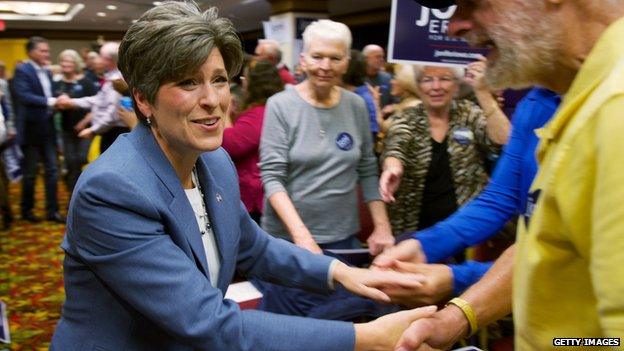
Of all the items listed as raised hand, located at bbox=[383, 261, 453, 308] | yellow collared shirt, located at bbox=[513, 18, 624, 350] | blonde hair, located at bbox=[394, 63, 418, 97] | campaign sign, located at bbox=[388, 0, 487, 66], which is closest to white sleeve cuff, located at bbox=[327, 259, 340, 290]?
raised hand, located at bbox=[383, 261, 453, 308]

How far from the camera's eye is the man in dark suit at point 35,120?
5.86 metres

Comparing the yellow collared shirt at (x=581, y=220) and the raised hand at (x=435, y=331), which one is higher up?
the yellow collared shirt at (x=581, y=220)

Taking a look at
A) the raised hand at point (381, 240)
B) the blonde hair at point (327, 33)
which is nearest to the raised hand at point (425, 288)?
the raised hand at point (381, 240)

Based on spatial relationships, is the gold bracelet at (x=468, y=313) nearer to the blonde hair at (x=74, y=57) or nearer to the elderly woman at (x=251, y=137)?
the elderly woman at (x=251, y=137)

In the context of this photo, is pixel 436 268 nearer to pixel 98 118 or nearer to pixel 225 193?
pixel 225 193

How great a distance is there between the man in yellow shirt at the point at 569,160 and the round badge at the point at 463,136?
1.56 metres

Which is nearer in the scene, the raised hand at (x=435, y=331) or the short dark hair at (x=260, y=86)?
the raised hand at (x=435, y=331)

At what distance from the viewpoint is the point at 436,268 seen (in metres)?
1.63

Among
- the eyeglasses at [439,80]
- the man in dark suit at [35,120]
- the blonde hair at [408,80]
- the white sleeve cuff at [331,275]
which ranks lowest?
the man in dark suit at [35,120]

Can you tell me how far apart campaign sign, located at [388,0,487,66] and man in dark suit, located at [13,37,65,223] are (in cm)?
442

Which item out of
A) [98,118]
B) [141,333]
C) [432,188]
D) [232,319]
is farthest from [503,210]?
[98,118]

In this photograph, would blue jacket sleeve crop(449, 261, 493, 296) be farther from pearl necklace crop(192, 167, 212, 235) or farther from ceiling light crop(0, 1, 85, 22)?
ceiling light crop(0, 1, 85, 22)

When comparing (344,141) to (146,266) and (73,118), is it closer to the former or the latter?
(146,266)

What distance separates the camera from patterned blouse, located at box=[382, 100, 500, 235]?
2.55m
